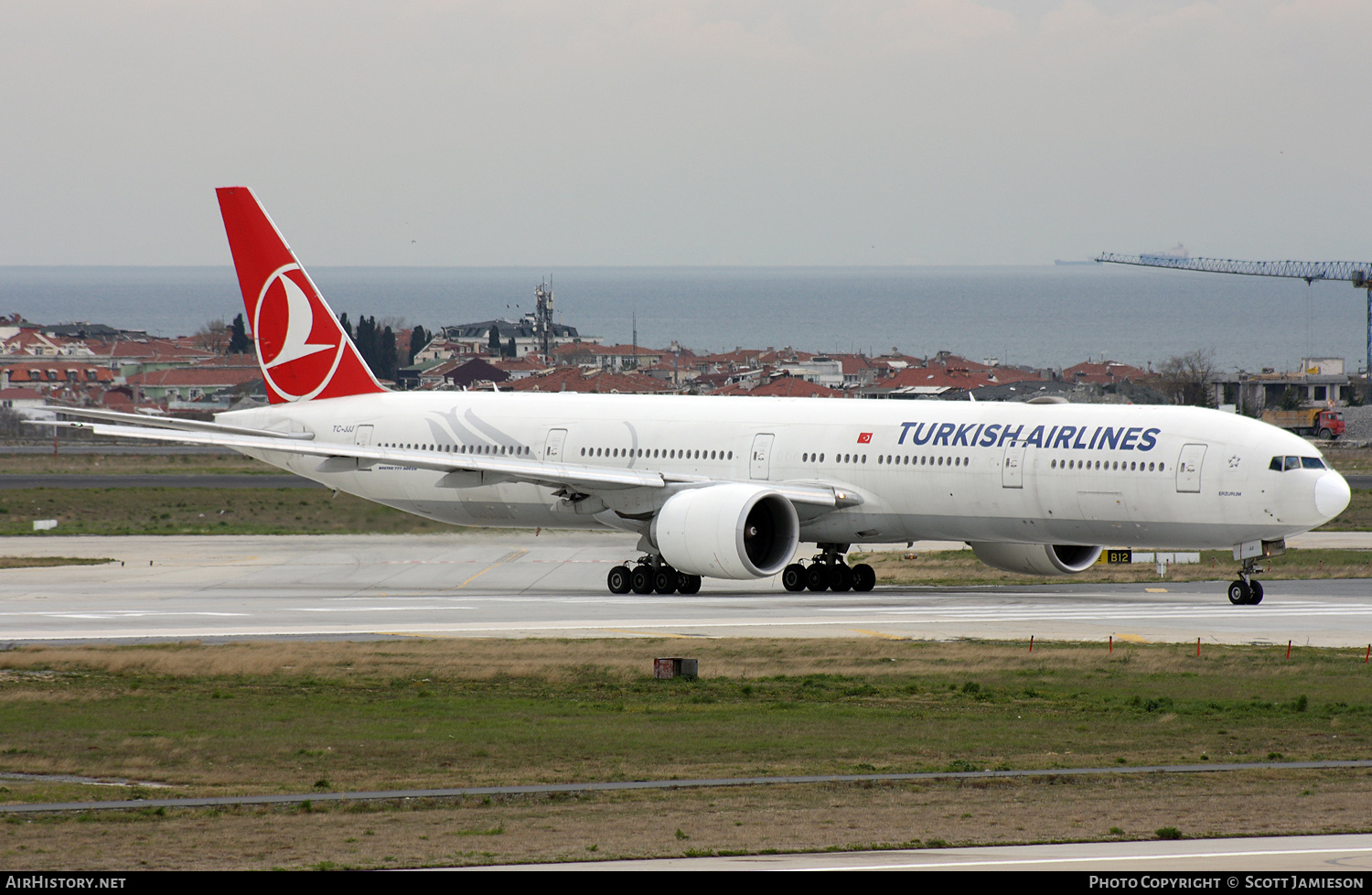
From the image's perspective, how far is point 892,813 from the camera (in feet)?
55.7

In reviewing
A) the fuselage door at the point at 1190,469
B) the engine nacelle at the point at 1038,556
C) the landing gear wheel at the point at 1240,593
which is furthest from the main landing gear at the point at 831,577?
the landing gear wheel at the point at 1240,593

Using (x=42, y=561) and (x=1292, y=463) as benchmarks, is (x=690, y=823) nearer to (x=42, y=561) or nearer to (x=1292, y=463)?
(x=1292, y=463)

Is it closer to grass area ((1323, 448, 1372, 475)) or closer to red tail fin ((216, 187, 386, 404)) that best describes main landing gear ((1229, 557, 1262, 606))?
red tail fin ((216, 187, 386, 404))

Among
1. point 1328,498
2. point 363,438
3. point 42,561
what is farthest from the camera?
point 42,561

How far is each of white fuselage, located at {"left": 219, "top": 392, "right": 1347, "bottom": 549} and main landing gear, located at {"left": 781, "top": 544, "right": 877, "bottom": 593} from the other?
42.4 inches

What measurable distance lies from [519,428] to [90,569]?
12.7m

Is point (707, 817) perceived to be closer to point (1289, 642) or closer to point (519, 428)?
point (1289, 642)

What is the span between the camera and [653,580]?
139 ft

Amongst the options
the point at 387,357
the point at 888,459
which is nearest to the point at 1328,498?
the point at 888,459

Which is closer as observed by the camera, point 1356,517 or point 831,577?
point 831,577

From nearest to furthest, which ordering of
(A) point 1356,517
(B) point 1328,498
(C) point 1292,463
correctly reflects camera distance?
(B) point 1328,498, (C) point 1292,463, (A) point 1356,517

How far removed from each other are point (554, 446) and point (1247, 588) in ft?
60.5
